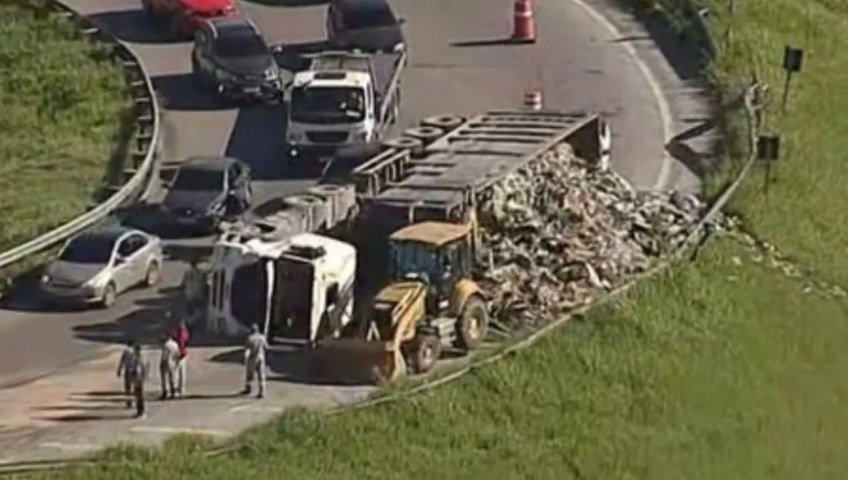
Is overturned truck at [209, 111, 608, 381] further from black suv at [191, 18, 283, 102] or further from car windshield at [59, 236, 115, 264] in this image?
black suv at [191, 18, 283, 102]

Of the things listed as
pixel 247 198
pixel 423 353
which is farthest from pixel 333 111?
pixel 423 353

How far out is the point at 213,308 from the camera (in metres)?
37.4

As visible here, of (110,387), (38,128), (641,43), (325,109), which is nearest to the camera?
(110,387)

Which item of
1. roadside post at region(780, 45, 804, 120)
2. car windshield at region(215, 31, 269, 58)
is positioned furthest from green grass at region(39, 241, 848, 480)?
car windshield at region(215, 31, 269, 58)

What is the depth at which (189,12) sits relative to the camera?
5434cm

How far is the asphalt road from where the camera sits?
45531 mm

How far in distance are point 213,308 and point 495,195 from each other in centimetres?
557

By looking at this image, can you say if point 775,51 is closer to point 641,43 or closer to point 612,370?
point 641,43

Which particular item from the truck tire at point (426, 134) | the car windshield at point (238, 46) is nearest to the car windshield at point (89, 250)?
the truck tire at point (426, 134)

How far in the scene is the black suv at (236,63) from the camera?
49.7m

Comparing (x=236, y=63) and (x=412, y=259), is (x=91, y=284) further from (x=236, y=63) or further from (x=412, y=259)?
(x=236, y=63)

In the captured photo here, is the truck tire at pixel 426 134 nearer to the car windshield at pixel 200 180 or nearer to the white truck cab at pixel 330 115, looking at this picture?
the white truck cab at pixel 330 115

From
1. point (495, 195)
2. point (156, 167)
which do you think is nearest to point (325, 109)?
point (156, 167)

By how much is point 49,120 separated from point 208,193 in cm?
885
